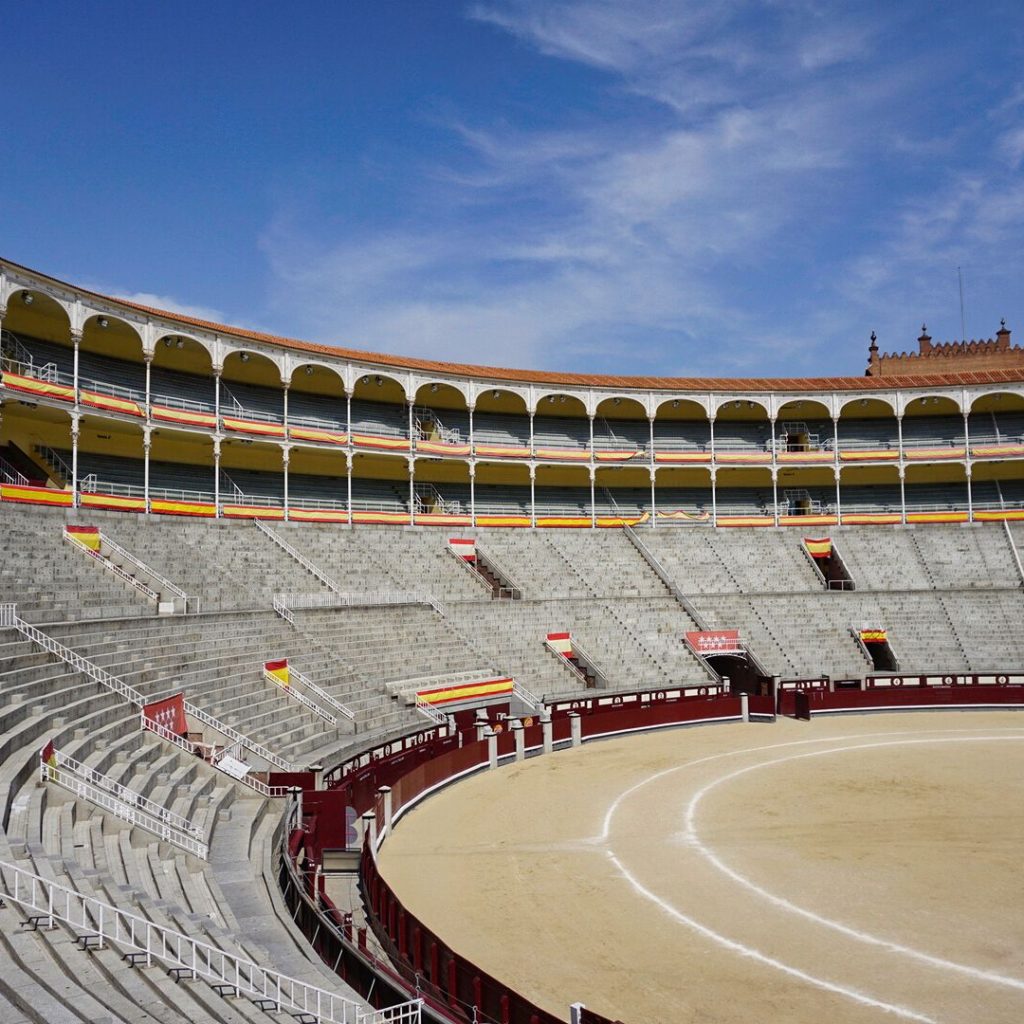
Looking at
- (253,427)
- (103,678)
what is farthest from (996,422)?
(103,678)

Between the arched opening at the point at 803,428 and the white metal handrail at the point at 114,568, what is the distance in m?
33.5

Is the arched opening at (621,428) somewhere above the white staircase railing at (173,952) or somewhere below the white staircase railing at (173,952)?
above

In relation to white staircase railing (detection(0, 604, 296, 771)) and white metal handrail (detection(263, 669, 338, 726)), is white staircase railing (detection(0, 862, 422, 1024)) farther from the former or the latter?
white metal handrail (detection(263, 669, 338, 726))

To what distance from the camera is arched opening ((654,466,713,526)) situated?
47.2 metres

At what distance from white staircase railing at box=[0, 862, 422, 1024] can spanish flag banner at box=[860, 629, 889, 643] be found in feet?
103

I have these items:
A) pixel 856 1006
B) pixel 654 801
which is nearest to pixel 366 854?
pixel 856 1006

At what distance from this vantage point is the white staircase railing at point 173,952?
7254mm

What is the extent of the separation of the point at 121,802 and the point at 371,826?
400 cm

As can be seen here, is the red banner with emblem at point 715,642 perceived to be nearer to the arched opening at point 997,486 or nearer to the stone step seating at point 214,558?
the stone step seating at point 214,558

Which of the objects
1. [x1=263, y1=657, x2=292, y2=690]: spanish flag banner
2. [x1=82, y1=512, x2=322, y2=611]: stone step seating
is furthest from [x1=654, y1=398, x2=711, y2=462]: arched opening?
[x1=263, y1=657, x2=292, y2=690]: spanish flag banner

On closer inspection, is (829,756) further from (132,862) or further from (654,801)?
(132,862)

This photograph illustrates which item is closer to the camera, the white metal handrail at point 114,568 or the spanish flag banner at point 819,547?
the white metal handrail at point 114,568

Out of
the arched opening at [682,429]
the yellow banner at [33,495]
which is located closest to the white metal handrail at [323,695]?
the yellow banner at [33,495]

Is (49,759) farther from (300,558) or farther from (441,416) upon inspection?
(441,416)
